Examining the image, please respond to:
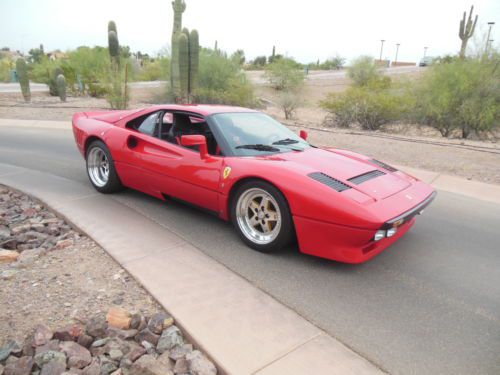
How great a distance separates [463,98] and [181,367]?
12760mm

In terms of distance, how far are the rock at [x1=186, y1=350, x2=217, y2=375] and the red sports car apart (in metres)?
1.34

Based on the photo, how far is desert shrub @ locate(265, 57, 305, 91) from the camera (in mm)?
25922

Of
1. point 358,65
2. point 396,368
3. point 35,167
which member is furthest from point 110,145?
point 358,65

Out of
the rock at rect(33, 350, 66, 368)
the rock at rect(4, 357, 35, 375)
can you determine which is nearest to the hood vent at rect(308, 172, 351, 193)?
the rock at rect(33, 350, 66, 368)

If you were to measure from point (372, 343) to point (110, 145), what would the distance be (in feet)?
12.3

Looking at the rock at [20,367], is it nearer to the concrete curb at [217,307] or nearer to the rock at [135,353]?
the rock at [135,353]

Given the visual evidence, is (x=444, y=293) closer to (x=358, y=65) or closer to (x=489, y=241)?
(x=489, y=241)

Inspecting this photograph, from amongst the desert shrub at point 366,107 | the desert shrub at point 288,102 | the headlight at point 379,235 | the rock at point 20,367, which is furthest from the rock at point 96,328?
the desert shrub at point 288,102

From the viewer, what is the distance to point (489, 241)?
161 inches

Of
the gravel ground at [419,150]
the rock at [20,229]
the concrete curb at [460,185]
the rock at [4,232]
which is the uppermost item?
the gravel ground at [419,150]

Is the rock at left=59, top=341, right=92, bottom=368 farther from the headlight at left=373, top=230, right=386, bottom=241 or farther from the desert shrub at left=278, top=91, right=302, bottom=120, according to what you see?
the desert shrub at left=278, top=91, right=302, bottom=120

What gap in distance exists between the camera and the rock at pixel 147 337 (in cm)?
241

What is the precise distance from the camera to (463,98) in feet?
40.1

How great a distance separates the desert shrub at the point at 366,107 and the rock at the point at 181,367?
12.2 metres
